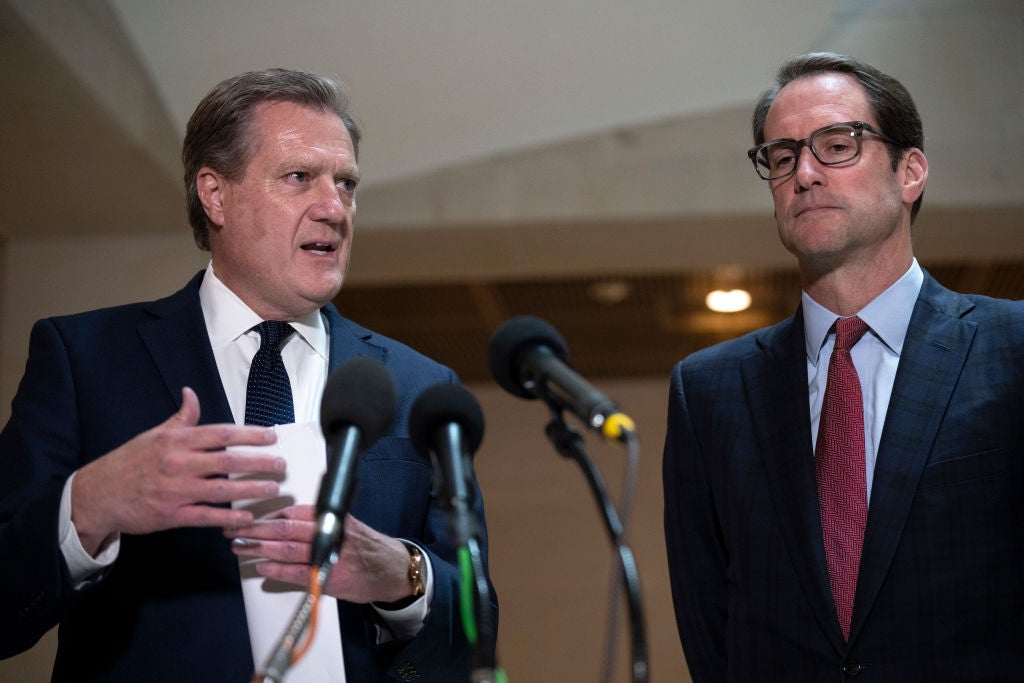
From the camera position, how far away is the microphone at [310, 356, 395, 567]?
1171 millimetres

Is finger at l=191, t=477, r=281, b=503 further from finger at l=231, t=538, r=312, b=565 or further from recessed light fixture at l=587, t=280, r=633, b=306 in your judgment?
recessed light fixture at l=587, t=280, r=633, b=306

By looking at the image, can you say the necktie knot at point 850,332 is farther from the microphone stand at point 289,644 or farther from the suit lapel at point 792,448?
the microphone stand at point 289,644

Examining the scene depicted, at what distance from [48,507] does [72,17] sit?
7.56 ft

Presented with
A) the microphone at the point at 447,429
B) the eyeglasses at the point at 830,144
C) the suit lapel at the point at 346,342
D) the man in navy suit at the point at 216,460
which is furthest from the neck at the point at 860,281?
the microphone at the point at 447,429

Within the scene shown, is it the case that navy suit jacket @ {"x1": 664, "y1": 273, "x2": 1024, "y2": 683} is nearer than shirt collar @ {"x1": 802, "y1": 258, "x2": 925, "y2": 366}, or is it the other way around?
navy suit jacket @ {"x1": 664, "y1": 273, "x2": 1024, "y2": 683}

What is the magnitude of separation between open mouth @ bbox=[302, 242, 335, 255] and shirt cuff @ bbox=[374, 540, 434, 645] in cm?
60

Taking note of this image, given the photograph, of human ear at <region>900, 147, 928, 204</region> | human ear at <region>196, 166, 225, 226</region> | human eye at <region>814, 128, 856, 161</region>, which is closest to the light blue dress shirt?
human ear at <region>900, 147, 928, 204</region>

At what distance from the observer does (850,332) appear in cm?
219

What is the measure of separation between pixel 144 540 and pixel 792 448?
1.18m

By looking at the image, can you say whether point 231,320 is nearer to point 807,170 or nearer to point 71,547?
point 71,547

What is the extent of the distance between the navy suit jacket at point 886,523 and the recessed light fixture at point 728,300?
4.03m

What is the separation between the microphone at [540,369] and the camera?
50.1 inches

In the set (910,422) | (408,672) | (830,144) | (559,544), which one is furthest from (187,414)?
(559,544)

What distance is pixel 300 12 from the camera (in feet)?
13.3
